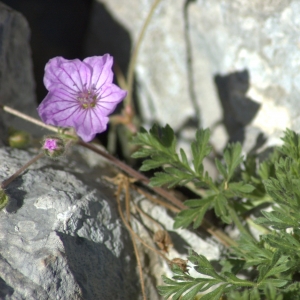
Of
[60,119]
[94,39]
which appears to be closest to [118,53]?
[94,39]

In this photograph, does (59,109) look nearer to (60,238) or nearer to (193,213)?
(60,238)

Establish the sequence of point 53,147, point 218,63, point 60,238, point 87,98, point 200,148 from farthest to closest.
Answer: point 218,63 → point 87,98 → point 200,148 → point 53,147 → point 60,238

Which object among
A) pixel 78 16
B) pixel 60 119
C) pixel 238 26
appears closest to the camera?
pixel 60 119

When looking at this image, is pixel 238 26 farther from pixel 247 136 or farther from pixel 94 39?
pixel 94 39

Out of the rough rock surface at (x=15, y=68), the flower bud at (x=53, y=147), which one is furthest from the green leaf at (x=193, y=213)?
the rough rock surface at (x=15, y=68)

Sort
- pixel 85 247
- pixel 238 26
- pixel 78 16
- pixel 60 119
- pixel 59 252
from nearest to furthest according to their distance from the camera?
1. pixel 59 252
2. pixel 85 247
3. pixel 60 119
4. pixel 238 26
5. pixel 78 16

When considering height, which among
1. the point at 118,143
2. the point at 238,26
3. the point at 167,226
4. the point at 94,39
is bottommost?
the point at 118,143

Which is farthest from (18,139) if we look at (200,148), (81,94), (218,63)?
(218,63)
